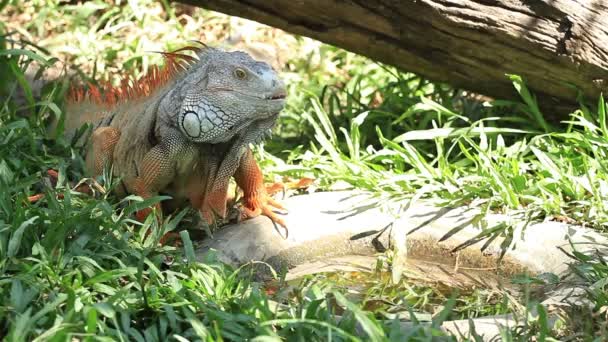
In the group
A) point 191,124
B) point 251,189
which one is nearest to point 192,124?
point 191,124

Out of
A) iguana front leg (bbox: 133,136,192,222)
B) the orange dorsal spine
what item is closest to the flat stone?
iguana front leg (bbox: 133,136,192,222)

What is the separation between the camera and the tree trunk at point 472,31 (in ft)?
19.7

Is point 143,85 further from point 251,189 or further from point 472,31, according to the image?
point 472,31

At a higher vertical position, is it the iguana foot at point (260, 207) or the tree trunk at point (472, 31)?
the tree trunk at point (472, 31)

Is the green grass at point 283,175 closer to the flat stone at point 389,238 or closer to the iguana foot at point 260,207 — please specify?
the flat stone at point 389,238

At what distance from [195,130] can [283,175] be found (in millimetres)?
1452

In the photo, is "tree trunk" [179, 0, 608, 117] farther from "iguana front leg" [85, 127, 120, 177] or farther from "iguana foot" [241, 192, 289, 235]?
"iguana foot" [241, 192, 289, 235]

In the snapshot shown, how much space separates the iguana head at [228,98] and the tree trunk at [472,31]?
3.33ft

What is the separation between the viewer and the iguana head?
505cm

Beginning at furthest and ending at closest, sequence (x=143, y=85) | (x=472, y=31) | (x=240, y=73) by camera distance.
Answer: (x=472, y=31) < (x=143, y=85) < (x=240, y=73)

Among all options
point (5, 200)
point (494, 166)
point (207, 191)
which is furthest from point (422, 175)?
point (5, 200)

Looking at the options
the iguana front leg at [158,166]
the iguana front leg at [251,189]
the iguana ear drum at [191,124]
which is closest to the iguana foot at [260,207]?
the iguana front leg at [251,189]

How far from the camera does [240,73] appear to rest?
199 inches

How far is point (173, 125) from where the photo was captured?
526cm
